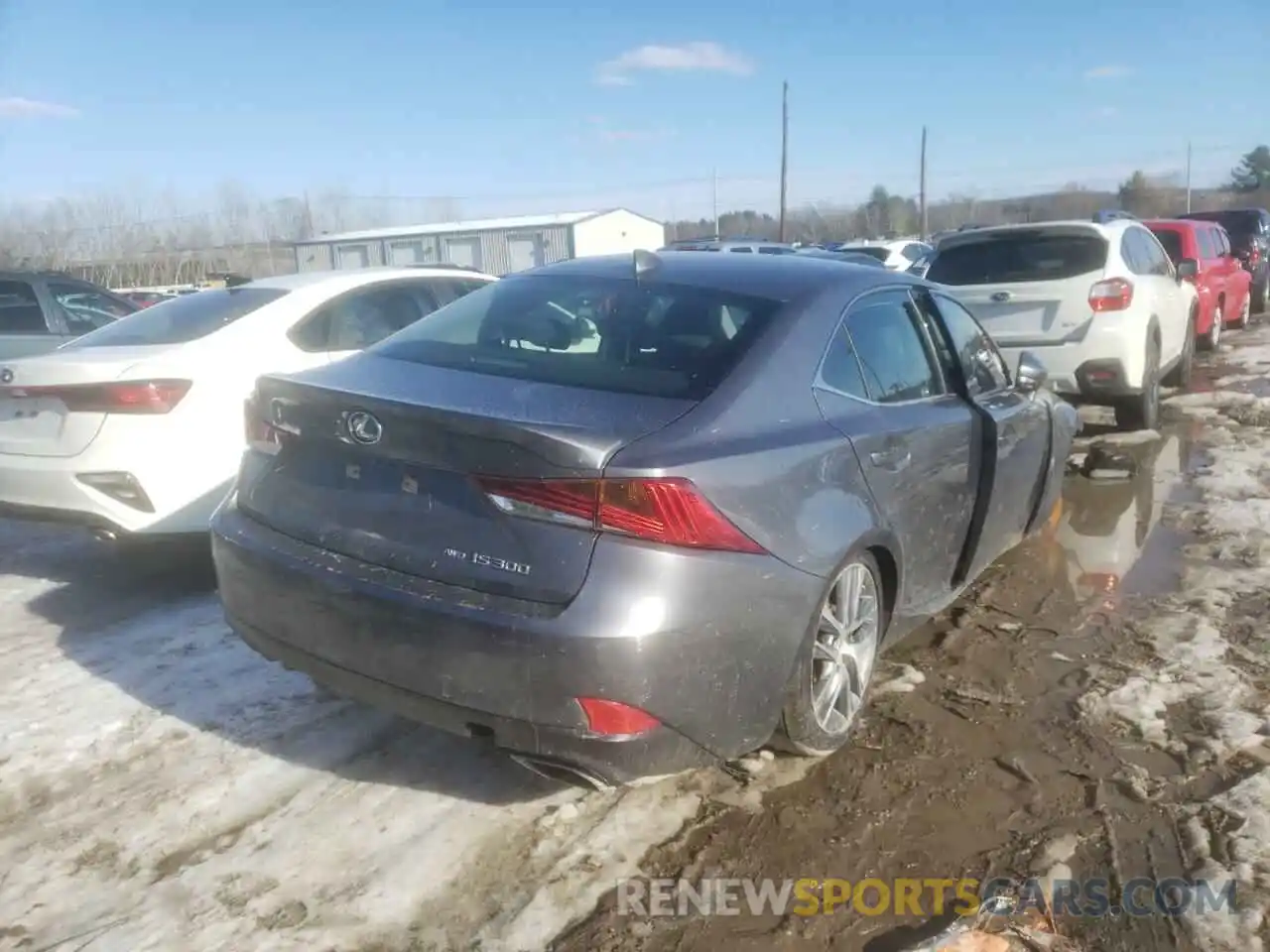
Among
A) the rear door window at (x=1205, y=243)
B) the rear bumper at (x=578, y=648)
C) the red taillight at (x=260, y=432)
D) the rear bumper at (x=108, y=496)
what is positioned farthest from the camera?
the rear door window at (x=1205, y=243)

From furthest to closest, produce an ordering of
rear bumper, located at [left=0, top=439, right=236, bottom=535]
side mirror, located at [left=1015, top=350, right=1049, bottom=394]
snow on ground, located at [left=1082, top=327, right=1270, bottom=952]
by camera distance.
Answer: side mirror, located at [left=1015, top=350, right=1049, bottom=394]
rear bumper, located at [left=0, top=439, right=236, bottom=535]
snow on ground, located at [left=1082, top=327, right=1270, bottom=952]

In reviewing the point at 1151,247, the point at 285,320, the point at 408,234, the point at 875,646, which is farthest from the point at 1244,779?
the point at 408,234

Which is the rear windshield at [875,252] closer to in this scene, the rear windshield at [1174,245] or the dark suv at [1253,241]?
the dark suv at [1253,241]

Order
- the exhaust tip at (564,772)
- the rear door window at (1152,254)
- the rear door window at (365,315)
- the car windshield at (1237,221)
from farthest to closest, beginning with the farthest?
the car windshield at (1237,221), the rear door window at (1152,254), the rear door window at (365,315), the exhaust tip at (564,772)

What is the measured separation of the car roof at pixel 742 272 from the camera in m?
3.56

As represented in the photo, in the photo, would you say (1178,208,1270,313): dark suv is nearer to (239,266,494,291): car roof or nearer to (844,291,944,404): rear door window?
(239,266,494,291): car roof

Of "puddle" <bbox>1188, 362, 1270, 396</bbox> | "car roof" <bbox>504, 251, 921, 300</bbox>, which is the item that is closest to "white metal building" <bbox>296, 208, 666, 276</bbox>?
"puddle" <bbox>1188, 362, 1270, 396</bbox>

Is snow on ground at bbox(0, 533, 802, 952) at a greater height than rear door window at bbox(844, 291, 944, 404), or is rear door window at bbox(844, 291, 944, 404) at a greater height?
rear door window at bbox(844, 291, 944, 404)

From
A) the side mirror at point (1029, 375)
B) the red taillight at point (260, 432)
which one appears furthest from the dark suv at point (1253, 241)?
the red taillight at point (260, 432)

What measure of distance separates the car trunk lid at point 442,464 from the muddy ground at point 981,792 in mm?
965

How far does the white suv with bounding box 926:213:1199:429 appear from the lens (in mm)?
7734

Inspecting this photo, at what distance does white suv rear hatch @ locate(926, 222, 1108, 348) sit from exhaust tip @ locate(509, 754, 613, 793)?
5857 mm

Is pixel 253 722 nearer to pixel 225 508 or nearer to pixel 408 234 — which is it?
pixel 225 508

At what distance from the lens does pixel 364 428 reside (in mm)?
2861
